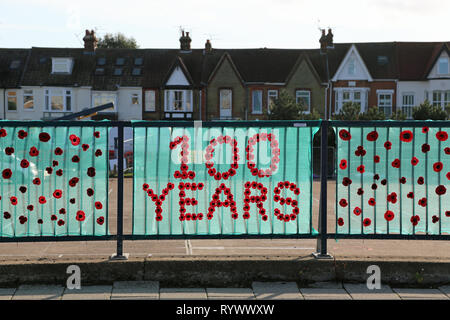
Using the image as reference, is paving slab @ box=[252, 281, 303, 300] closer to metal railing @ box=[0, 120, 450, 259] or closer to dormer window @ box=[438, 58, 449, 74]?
metal railing @ box=[0, 120, 450, 259]

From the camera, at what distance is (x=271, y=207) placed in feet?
26.3

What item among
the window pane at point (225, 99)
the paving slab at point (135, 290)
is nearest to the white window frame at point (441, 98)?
the window pane at point (225, 99)

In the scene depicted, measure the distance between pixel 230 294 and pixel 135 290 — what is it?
113 cm

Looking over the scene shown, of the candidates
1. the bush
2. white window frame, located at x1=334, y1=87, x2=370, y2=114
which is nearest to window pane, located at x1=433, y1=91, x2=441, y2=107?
white window frame, located at x1=334, y1=87, x2=370, y2=114

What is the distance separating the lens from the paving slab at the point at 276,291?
704 cm

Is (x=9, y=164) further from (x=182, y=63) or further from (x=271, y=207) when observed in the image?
(x=182, y=63)

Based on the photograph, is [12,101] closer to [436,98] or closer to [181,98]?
[181,98]

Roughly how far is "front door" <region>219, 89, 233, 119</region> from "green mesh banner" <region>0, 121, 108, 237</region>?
42897 mm

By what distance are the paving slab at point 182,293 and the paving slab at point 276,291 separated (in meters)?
0.65

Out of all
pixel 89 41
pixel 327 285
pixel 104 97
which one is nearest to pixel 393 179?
pixel 327 285

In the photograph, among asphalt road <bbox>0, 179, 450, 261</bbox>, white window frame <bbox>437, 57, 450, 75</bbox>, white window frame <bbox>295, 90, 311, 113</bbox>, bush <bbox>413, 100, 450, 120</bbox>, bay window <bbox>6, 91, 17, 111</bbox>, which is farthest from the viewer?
bay window <bbox>6, 91, 17, 111</bbox>

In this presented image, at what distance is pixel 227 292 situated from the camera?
24.0 feet

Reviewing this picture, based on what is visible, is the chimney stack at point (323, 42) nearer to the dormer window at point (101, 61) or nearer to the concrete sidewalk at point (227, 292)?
the dormer window at point (101, 61)

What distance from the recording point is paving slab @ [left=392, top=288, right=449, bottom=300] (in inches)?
279
